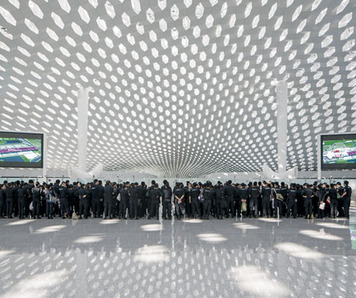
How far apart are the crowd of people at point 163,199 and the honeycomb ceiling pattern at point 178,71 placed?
9132 mm

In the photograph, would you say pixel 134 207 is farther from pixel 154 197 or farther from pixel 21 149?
pixel 21 149

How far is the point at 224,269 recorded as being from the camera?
4.99m

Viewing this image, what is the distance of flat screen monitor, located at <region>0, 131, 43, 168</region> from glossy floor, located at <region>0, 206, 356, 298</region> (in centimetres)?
946

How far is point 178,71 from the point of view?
22.9 metres

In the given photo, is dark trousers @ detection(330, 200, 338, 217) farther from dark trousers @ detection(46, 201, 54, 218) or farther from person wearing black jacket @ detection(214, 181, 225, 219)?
dark trousers @ detection(46, 201, 54, 218)

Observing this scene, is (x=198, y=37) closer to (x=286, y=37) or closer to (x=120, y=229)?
(x=286, y=37)

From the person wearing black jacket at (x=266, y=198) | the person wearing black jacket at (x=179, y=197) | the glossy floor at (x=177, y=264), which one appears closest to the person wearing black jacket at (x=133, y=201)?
the person wearing black jacket at (x=179, y=197)

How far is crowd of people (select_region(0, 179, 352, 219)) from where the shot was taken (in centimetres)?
1236

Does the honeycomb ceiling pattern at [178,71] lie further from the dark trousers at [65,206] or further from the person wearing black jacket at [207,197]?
the person wearing black jacket at [207,197]

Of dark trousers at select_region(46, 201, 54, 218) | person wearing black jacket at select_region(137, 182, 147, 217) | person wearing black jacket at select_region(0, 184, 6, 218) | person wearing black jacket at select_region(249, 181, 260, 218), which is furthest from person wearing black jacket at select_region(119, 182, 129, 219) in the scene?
person wearing black jacket at select_region(249, 181, 260, 218)

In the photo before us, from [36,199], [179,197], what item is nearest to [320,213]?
[179,197]

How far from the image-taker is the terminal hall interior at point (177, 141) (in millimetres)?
5043

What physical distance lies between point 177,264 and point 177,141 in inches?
1226

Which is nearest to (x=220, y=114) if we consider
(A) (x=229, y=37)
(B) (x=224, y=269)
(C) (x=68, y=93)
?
(A) (x=229, y=37)
